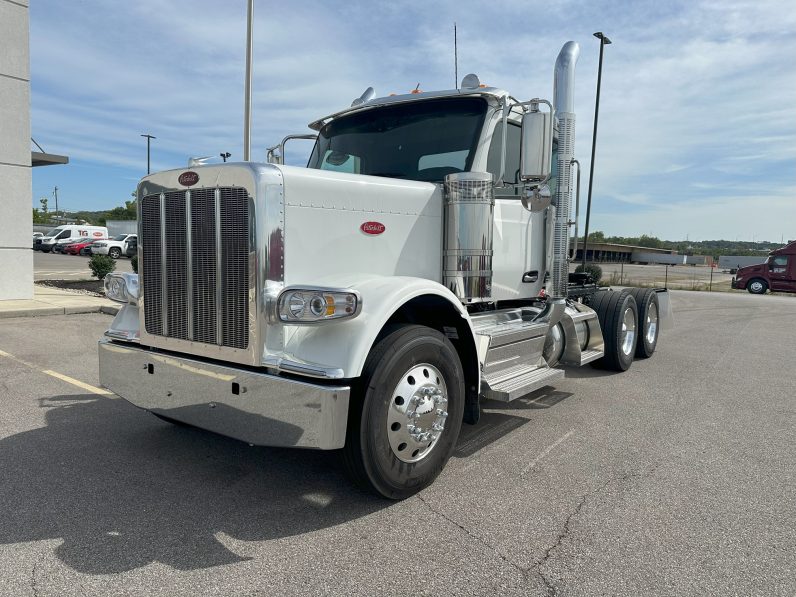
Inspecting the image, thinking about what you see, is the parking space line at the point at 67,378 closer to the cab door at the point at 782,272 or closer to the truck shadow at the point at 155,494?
the truck shadow at the point at 155,494

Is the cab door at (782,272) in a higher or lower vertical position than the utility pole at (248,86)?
lower

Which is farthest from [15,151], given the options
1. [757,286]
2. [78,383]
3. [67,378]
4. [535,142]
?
[757,286]

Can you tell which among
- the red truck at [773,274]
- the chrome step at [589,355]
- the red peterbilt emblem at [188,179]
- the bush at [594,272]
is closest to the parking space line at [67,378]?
the red peterbilt emblem at [188,179]

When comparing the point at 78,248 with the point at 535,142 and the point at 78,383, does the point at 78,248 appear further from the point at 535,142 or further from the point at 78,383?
the point at 535,142

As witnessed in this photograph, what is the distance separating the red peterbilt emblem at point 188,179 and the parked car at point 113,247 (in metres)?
35.1

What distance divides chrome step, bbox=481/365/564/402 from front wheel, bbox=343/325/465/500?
Result: 427 mm

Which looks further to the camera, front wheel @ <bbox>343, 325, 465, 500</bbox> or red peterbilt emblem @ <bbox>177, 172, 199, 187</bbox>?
red peterbilt emblem @ <bbox>177, 172, 199, 187</bbox>

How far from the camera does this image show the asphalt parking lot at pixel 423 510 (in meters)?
2.61

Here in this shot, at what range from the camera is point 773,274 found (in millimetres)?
25688

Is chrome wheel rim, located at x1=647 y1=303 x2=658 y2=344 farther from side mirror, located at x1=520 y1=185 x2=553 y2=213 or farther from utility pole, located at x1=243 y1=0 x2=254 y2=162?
utility pole, located at x1=243 y1=0 x2=254 y2=162

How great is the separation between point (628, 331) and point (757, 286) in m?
22.7

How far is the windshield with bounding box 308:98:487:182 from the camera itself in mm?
4422

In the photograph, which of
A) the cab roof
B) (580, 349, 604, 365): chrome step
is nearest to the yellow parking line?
the cab roof

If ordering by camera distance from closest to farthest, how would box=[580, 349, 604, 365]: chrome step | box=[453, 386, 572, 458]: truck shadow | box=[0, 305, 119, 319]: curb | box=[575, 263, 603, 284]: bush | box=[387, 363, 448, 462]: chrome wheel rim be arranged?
box=[387, 363, 448, 462]: chrome wheel rim
box=[453, 386, 572, 458]: truck shadow
box=[580, 349, 604, 365]: chrome step
box=[575, 263, 603, 284]: bush
box=[0, 305, 119, 319]: curb
